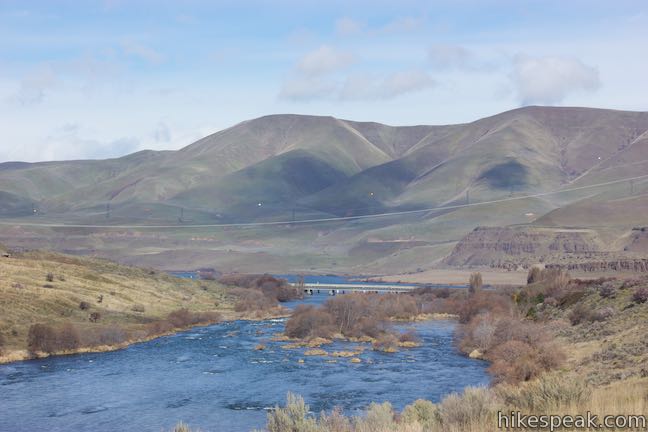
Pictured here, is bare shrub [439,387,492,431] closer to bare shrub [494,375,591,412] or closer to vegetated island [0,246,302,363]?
bare shrub [494,375,591,412]

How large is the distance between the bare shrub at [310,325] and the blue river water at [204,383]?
5850mm

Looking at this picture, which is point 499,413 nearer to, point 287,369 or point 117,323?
point 287,369

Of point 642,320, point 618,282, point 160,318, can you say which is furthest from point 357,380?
point 160,318

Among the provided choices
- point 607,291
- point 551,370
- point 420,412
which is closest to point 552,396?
point 420,412

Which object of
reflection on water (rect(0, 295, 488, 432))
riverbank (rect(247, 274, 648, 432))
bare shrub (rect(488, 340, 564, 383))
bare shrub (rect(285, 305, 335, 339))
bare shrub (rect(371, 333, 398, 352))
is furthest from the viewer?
bare shrub (rect(285, 305, 335, 339))

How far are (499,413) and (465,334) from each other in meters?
71.6

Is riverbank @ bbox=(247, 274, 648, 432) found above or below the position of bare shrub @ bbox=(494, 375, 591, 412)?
below

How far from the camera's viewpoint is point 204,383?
69.2m

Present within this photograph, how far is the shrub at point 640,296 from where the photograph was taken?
78688mm

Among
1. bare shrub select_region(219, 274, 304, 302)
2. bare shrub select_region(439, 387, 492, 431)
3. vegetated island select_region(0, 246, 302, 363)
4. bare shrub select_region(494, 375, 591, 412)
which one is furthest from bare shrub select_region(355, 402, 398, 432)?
bare shrub select_region(219, 274, 304, 302)

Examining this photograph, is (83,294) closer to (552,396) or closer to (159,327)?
(159,327)

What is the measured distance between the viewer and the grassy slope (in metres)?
97.1

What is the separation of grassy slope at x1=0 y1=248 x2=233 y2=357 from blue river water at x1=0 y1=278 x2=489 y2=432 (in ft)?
41.5

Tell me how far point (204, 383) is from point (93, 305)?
157 feet
